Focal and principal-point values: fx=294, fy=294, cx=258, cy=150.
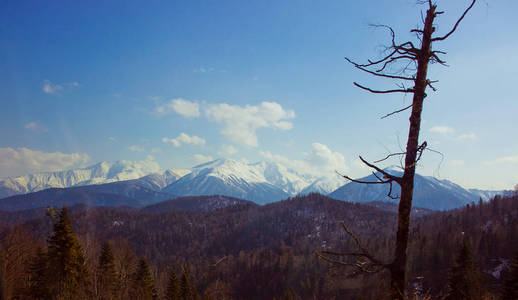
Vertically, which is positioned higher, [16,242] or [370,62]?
[370,62]

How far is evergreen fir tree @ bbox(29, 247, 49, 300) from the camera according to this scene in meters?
23.7

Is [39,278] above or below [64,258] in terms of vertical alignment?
below

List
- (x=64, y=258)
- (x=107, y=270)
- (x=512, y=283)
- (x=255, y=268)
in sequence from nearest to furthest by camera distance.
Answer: (x=512, y=283) < (x=64, y=258) < (x=107, y=270) < (x=255, y=268)

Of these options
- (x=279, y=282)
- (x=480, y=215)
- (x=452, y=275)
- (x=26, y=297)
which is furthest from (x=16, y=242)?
(x=480, y=215)

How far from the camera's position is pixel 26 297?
22.9m

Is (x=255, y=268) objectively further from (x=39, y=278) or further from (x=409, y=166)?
(x=409, y=166)

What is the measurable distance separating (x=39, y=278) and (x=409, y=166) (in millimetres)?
31189

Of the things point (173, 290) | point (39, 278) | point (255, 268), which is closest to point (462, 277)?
point (173, 290)

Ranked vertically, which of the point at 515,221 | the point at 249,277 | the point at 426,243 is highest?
the point at 515,221

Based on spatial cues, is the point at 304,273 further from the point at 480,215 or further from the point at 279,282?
the point at 480,215

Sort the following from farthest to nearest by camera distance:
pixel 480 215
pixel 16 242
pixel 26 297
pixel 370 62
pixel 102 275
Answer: pixel 480 215
pixel 16 242
pixel 102 275
pixel 26 297
pixel 370 62

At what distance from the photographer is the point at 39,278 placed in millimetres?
25031

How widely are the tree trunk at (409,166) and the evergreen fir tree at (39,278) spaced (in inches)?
1126

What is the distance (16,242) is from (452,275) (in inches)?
2118
